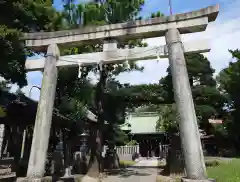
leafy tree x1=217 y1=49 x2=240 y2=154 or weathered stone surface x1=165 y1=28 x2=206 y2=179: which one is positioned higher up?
leafy tree x1=217 y1=49 x2=240 y2=154

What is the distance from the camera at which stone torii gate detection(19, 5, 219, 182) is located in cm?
607

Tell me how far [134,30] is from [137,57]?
2.48 ft

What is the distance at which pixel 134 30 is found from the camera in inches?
284

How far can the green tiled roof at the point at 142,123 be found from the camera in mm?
34231

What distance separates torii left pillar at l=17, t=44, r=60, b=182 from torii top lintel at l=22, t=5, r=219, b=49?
40 centimetres

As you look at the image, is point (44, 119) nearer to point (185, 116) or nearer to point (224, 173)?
point (185, 116)

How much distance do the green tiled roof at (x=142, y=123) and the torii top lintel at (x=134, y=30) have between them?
26.3 m

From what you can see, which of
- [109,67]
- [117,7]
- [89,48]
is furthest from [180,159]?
[117,7]

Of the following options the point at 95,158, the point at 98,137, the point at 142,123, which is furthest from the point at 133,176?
the point at 142,123

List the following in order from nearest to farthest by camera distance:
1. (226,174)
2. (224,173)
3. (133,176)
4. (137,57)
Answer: (137,57) → (226,174) → (224,173) → (133,176)

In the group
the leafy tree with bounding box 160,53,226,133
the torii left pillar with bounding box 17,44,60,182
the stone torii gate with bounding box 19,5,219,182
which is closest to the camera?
the stone torii gate with bounding box 19,5,219,182

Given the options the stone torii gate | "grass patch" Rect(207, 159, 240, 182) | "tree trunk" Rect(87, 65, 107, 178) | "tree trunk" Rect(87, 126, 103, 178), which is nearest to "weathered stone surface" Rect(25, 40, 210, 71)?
the stone torii gate


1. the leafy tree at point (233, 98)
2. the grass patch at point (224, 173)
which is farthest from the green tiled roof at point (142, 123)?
the grass patch at point (224, 173)

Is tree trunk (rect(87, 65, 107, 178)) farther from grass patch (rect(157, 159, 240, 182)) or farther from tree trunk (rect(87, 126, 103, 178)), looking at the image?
grass patch (rect(157, 159, 240, 182))
